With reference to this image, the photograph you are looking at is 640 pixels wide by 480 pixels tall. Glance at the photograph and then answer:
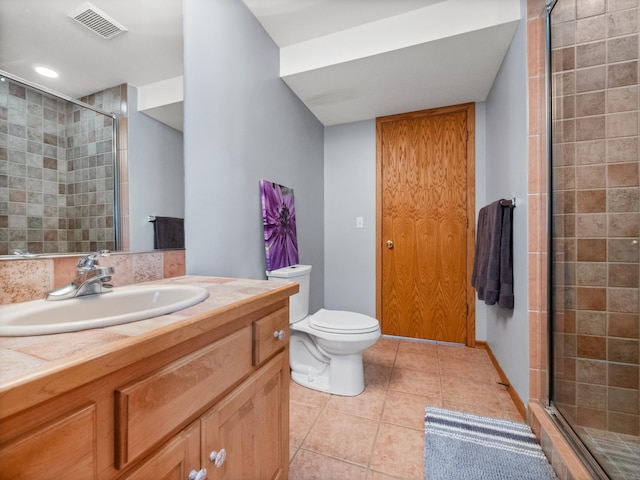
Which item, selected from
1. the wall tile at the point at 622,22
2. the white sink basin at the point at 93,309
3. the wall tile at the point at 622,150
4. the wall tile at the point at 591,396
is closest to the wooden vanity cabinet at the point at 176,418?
the white sink basin at the point at 93,309

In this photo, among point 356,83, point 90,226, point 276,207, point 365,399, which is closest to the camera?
point 90,226

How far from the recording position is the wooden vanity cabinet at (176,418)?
14.2 inches

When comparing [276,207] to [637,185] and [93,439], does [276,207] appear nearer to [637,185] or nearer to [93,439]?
[93,439]

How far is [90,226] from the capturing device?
919 mm

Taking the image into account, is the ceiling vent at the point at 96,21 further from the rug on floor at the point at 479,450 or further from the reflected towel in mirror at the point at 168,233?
the rug on floor at the point at 479,450

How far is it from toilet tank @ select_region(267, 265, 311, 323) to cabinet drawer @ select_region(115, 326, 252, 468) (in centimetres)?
103

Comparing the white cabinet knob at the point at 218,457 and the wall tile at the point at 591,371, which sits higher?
the white cabinet knob at the point at 218,457

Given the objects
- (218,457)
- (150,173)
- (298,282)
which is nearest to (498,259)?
(298,282)

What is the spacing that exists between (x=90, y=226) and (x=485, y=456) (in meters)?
1.78

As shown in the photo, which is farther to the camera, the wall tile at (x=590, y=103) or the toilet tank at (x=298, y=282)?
the toilet tank at (x=298, y=282)

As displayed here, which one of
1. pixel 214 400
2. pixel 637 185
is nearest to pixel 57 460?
pixel 214 400

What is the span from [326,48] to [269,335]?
188cm

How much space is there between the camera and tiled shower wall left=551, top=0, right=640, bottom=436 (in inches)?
47.5

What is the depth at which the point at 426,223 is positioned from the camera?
253 centimetres
